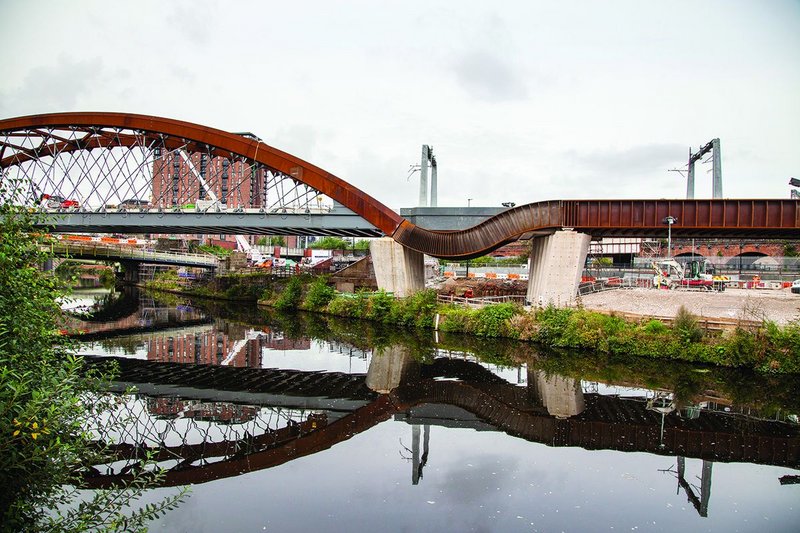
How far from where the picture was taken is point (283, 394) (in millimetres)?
19906

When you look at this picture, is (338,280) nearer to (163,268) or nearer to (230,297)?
(230,297)

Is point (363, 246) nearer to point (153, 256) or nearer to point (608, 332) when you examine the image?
point (153, 256)

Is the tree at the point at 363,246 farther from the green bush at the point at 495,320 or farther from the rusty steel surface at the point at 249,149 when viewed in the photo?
the green bush at the point at 495,320

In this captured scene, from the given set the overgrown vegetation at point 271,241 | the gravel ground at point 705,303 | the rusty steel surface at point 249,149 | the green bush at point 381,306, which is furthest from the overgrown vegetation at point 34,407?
the overgrown vegetation at point 271,241

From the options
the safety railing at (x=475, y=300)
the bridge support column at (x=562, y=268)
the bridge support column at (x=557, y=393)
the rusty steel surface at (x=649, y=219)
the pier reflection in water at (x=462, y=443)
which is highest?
the rusty steel surface at (x=649, y=219)

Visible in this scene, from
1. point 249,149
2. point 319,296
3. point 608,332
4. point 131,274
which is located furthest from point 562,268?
point 131,274

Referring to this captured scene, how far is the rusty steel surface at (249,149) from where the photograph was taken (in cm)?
3959

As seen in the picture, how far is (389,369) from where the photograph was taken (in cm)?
2394

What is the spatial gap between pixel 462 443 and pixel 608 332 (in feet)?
50.3

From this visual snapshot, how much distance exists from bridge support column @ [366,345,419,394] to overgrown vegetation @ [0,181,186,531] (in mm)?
12669

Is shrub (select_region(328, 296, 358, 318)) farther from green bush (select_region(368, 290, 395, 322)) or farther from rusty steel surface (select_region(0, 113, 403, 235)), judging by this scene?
rusty steel surface (select_region(0, 113, 403, 235))

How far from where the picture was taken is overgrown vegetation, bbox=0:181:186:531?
6664 millimetres

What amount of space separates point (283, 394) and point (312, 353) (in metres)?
8.44

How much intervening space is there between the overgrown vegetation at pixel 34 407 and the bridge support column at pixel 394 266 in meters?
29.6
